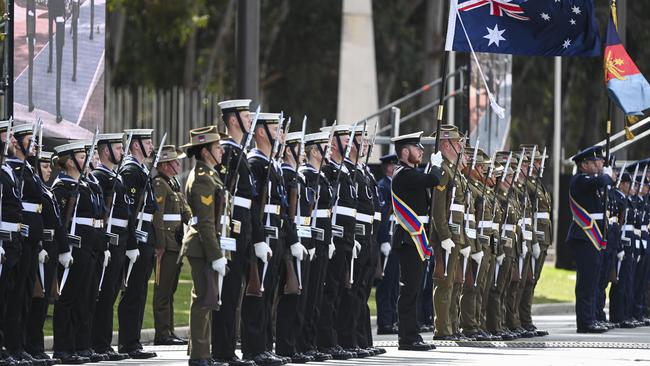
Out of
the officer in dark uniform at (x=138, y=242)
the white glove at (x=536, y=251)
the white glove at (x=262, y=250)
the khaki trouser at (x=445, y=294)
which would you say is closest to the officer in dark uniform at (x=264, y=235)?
the white glove at (x=262, y=250)

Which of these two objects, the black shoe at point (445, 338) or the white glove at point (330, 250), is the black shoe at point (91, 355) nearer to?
the white glove at point (330, 250)

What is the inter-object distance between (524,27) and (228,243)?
5099 mm

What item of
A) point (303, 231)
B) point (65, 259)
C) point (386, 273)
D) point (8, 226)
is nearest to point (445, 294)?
point (386, 273)

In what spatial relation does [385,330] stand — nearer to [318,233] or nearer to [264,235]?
[318,233]

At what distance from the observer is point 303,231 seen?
14.2 meters

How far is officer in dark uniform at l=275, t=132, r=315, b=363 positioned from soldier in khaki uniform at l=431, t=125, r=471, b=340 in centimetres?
202

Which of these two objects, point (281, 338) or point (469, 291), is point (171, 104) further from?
point (281, 338)

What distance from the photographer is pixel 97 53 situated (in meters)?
17.5

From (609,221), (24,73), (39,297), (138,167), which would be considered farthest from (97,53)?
(609,221)

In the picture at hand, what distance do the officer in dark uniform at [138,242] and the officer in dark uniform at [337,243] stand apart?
164cm

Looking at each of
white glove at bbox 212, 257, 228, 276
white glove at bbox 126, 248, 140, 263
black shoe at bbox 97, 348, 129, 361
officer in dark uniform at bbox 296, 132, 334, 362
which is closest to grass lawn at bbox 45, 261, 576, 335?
white glove at bbox 126, 248, 140, 263

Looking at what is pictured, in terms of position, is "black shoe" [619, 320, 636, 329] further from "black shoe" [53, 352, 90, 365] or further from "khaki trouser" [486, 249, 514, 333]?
"black shoe" [53, 352, 90, 365]

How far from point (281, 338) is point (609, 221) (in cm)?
627

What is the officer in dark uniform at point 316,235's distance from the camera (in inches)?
569
